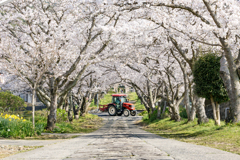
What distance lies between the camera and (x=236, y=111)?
1005 centimetres

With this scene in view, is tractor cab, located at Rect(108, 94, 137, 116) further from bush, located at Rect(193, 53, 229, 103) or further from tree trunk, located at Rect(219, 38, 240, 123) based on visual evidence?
tree trunk, located at Rect(219, 38, 240, 123)

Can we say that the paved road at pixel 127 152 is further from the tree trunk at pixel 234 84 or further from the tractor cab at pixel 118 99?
the tractor cab at pixel 118 99

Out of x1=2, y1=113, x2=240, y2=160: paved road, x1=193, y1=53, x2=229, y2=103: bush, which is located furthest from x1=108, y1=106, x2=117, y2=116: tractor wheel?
x1=2, y1=113, x2=240, y2=160: paved road

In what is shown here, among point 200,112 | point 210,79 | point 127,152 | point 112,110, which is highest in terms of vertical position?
point 210,79

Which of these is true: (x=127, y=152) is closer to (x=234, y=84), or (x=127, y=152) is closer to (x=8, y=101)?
(x=234, y=84)

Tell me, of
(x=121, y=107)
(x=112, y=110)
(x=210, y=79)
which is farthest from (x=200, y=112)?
(x=112, y=110)

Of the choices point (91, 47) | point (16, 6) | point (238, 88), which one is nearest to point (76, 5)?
point (16, 6)

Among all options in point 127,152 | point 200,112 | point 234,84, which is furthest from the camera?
point 200,112

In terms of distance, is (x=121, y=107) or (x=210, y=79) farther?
(x=121, y=107)

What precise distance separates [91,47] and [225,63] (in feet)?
32.9

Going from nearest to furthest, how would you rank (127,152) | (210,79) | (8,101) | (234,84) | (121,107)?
1. (127,152)
2. (234,84)
3. (210,79)
4. (8,101)
5. (121,107)

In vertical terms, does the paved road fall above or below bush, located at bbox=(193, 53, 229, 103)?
below

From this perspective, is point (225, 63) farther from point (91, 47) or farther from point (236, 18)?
point (91, 47)

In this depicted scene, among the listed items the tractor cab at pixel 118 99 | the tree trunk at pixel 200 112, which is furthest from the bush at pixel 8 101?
the tractor cab at pixel 118 99
